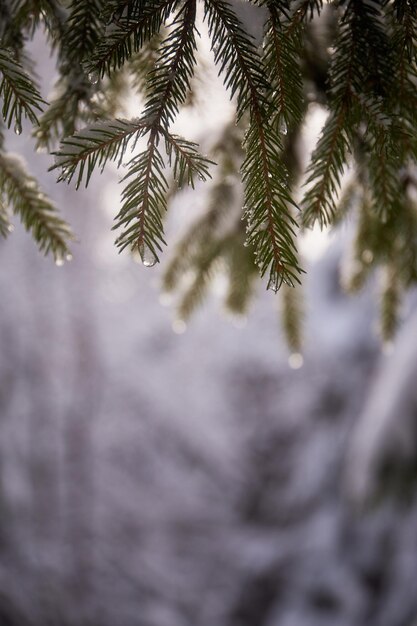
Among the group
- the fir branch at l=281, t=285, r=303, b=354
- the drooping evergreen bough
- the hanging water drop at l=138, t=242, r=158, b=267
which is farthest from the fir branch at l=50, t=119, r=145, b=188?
the fir branch at l=281, t=285, r=303, b=354

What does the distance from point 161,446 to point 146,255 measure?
712 cm

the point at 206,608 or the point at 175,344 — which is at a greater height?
the point at 175,344

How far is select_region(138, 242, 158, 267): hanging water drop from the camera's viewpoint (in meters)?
0.78

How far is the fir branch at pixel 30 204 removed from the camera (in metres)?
1.05

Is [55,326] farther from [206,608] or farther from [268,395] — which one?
[206,608]

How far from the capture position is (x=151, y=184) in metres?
0.79

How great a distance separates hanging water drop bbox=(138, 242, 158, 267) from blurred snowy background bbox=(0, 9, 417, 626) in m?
3.99

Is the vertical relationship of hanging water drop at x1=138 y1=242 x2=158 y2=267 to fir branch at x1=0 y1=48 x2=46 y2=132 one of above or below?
below

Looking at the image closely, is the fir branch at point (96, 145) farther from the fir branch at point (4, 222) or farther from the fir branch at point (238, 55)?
the fir branch at point (4, 222)

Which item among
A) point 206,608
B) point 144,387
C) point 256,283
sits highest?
point 256,283

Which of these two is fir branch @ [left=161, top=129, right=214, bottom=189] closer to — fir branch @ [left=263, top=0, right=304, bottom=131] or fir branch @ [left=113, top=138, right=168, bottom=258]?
fir branch @ [left=113, top=138, right=168, bottom=258]

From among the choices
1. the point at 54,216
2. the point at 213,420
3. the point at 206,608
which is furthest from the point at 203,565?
the point at 54,216

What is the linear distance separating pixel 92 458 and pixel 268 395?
9.08ft

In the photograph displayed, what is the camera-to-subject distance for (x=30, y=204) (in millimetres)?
1060
